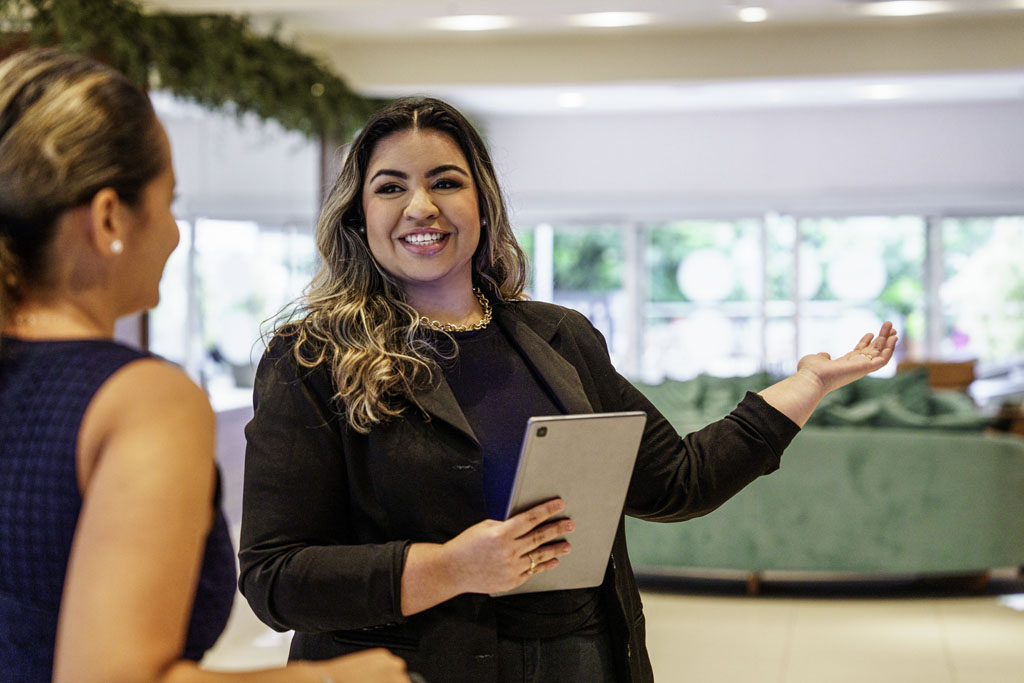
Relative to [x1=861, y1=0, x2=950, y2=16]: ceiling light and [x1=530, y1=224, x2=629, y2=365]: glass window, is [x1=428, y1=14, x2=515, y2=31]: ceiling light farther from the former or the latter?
[x1=530, y1=224, x2=629, y2=365]: glass window

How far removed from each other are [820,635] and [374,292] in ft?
11.8

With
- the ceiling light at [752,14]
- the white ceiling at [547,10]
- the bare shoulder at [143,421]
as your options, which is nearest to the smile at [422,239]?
the bare shoulder at [143,421]

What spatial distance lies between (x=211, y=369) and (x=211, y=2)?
2.32m

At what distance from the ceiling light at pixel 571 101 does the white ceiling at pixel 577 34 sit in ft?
0.58

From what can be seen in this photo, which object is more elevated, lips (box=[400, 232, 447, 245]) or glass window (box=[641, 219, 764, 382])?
lips (box=[400, 232, 447, 245])

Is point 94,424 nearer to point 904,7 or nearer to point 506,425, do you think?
point 506,425

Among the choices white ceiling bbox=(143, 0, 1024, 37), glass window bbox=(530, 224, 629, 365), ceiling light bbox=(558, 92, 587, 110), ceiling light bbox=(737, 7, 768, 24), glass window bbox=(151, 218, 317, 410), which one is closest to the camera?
glass window bbox=(151, 218, 317, 410)

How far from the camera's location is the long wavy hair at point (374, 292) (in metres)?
1.45

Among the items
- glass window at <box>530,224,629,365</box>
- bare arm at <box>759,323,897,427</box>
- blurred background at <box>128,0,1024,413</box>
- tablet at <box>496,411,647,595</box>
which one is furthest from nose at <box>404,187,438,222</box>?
glass window at <box>530,224,629,365</box>

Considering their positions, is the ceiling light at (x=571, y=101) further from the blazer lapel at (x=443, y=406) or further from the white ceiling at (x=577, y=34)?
the blazer lapel at (x=443, y=406)

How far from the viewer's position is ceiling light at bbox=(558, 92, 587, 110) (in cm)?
988

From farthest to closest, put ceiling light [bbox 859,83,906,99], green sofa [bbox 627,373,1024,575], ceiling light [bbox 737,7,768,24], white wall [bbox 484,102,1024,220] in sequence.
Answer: white wall [bbox 484,102,1024,220] < ceiling light [bbox 859,83,906,99] < ceiling light [bbox 737,7,768,24] < green sofa [bbox 627,373,1024,575]

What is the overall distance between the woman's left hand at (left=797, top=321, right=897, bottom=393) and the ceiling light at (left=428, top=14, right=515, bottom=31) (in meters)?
6.30

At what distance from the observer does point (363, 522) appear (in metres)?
1.44
